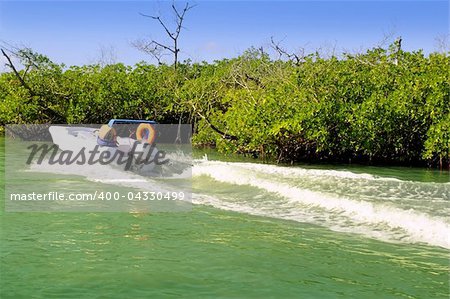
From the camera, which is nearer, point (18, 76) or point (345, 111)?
point (345, 111)

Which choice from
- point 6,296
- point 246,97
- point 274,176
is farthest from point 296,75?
point 6,296

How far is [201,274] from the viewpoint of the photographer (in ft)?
21.0

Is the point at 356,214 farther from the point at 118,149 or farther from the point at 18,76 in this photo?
the point at 18,76

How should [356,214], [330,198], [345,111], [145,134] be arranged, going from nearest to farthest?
[356,214] < [330,198] < [145,134] < [345,111]

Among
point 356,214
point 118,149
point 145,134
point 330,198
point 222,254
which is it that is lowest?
point 222,254

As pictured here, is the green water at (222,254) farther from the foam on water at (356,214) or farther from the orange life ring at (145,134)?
the orange life ring at (145,134)

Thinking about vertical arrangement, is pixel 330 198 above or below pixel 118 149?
below

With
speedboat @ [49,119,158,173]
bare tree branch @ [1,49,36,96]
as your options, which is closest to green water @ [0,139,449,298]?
speedboat @ [49,119,158,173]

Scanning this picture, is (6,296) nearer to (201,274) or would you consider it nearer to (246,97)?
(201,274)

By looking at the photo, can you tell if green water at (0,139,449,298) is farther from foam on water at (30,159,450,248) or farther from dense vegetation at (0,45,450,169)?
dense vegetation at (0,45,450,169)

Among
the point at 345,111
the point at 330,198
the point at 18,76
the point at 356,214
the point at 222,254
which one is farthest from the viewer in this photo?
the point at 18,76

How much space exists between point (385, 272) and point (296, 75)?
13004 millimetres

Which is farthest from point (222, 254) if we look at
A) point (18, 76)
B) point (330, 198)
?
point (18, 76)

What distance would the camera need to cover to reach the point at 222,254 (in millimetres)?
7238
